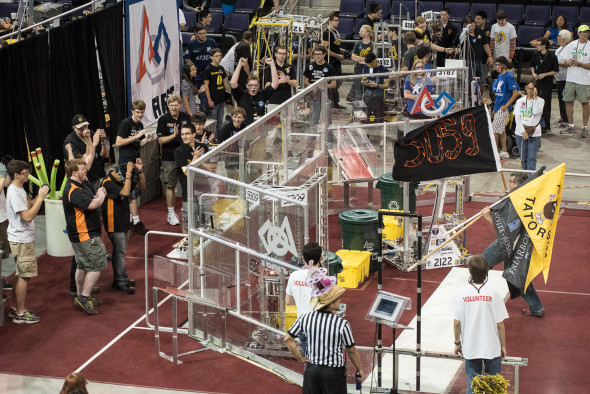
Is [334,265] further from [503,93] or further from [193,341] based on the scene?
[503,93]

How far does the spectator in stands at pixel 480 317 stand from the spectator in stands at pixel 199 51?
10744mm

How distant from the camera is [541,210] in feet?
32.7

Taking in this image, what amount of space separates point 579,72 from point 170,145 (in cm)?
878

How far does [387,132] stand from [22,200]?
20.3 feet

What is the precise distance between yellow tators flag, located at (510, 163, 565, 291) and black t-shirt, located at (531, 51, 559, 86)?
10.0 metres

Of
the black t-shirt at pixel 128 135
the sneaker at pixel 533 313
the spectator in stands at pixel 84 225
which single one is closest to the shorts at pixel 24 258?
the spectator in stands at pixel 84 225

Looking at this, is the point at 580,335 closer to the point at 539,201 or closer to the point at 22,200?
the point at 539,201

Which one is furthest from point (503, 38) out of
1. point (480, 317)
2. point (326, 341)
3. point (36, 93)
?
point (326, 341)

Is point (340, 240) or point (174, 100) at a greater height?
point (174, 100)

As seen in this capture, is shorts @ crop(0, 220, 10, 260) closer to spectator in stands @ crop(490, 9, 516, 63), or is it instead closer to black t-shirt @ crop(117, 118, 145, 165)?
black t-shirt @ crop(117, 118, 145, 165)

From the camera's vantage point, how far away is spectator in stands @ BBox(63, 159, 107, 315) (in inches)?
451

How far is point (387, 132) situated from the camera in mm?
15422

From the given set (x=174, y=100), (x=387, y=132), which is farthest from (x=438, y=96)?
(x=174, y=100)

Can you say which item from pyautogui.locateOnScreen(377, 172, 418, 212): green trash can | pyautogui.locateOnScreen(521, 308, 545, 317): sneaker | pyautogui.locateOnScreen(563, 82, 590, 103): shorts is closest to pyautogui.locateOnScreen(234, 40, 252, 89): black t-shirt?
pyautogui.locateOnScreen(377, 172, 418, 212): green trash can
